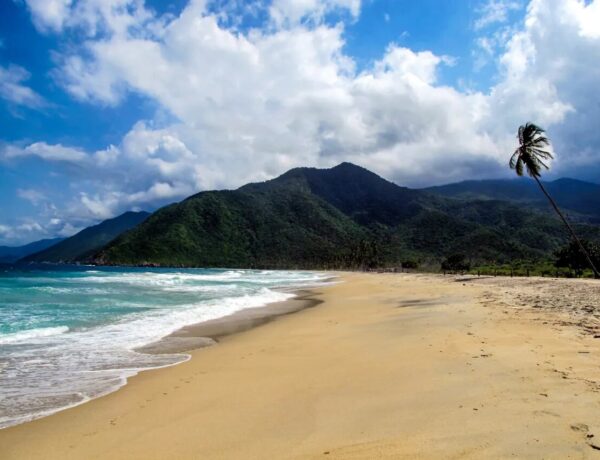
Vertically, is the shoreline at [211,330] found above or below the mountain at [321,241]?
below

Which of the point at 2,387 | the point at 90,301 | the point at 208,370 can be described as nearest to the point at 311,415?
the point at 208,370

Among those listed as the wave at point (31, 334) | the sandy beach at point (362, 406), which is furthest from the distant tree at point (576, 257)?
the wave at point (31, 334)

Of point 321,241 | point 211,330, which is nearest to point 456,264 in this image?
point 211,330

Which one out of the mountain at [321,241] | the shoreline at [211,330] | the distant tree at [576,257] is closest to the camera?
the shoreline at [211,330]

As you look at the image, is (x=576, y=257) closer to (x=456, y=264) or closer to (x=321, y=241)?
(x=456, y=264)

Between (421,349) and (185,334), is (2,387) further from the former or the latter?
(421,349)

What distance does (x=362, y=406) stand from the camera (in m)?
5.28

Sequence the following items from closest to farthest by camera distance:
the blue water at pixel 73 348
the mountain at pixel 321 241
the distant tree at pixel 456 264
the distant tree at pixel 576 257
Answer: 1. the blue water at pixel 73 348
2. the distant tree at pixel 576 257
3. the distant tree at pixel 456 264
4. the mountain at pixel 321 241

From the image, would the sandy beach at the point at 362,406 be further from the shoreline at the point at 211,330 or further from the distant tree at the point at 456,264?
the distant tree at the point at 456,264

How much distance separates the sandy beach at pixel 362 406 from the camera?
399cm

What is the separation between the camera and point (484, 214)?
631 ft

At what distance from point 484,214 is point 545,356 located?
204 metres

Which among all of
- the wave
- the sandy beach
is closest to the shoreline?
the sandy beach

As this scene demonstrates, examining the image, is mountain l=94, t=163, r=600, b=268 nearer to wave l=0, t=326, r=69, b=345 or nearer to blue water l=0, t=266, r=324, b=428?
blue water l=0, t=266, r=324, b=428
